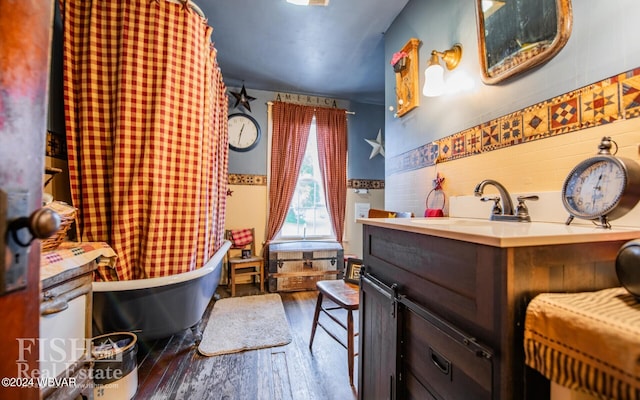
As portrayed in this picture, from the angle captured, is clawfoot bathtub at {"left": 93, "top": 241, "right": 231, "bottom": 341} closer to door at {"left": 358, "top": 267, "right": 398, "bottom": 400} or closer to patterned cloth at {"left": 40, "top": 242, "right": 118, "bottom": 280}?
patterned cloth at {"left": 40, "top": 242, "right": 118, "bottom": 280}

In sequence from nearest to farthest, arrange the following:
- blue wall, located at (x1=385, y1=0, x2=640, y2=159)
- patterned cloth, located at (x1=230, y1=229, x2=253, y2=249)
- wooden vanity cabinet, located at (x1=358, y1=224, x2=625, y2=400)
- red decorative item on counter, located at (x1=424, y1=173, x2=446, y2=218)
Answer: wooden vanity cabinet, located at (x1=358, y1=224, x2=625, y2=400) → blue wall, located at (x1=385, y1=0, x2=640, y2=159) → red decorative item on counter, located at (x1=424, y1=173, x2=446, y2=218) → patterned cloth, located at (x1=230, y1=229, x2=253, y2=249)

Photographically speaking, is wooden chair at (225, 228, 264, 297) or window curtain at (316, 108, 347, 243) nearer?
wooden chair at (225, 228, 264, 297)

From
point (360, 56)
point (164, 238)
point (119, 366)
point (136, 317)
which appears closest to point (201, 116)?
point (164, 238)

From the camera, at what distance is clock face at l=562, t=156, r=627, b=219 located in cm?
73

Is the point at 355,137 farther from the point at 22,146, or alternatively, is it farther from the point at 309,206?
the point at 22,146

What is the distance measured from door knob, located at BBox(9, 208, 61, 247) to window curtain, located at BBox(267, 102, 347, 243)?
9.79 feet

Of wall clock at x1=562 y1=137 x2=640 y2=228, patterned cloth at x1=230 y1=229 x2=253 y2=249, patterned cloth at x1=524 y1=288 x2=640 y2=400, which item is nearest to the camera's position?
patterned cloth at x1=524 y1=288 x2=640 y2=400

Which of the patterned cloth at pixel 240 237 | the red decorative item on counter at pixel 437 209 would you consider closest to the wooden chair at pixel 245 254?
the patterned cloth at pixel 240 237

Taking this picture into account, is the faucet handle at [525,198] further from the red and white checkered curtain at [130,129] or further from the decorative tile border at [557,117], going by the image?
the red and white checkered curtain at [130,129]

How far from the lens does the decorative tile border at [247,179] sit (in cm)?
338

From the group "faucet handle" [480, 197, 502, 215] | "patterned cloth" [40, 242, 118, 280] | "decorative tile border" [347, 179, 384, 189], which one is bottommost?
"patterned cloth" [40, 242, 118, 280]

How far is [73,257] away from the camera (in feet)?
3.84

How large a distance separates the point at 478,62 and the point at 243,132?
9.18 ft

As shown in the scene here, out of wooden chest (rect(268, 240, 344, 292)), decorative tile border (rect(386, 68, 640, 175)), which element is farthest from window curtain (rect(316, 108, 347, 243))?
decorative tile border (rect(386, 68, 640, 175))
